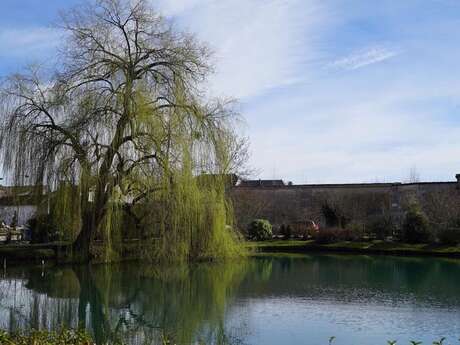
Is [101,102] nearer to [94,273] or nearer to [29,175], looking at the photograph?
[29,175]

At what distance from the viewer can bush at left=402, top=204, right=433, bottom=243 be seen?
33.8m

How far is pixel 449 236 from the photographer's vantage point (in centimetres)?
3272

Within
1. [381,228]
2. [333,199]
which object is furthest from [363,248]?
[333,199]

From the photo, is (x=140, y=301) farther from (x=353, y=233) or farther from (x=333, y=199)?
(x=333, y=199)

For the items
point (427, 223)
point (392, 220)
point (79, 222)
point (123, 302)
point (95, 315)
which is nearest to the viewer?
point (95, 315)

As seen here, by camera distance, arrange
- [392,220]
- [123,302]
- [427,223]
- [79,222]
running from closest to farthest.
Result: [123,302] → [79,222] → [427,223] → [392,220]

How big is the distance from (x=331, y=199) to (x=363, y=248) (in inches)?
403

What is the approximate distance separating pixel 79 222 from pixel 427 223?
1995 centimetres

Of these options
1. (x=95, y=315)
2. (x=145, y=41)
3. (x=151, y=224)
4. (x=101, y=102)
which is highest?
(x=145, y=41)

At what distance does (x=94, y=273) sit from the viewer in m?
21.9

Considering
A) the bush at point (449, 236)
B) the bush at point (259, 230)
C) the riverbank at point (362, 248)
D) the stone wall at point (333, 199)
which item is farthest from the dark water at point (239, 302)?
the stone wall at point (333, 199)

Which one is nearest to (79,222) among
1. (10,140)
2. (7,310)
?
(10,140)

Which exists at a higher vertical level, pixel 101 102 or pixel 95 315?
pixel 101 102

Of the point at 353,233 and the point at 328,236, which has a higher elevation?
the point at 353,233
